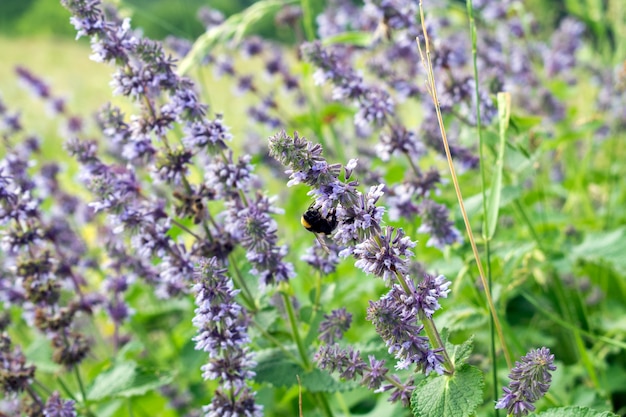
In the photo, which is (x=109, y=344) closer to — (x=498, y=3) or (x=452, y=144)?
(x=452, y=144)

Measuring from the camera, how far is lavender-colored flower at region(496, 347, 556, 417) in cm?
217

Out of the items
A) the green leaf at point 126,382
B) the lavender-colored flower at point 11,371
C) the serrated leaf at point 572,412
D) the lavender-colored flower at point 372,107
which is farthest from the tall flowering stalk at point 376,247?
the lavender-colored flower at point 11,371

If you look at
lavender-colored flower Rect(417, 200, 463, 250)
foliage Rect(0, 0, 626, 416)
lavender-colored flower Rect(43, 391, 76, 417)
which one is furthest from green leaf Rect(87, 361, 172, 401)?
lavender-colored flower Rect(417, 200, 463, 250)

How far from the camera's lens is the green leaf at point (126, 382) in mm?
3576

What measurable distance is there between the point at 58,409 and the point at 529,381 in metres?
2.17

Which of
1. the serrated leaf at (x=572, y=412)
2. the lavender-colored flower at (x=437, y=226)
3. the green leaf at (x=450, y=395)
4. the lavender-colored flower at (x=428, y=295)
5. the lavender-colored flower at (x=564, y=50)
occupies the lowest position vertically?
the serrated leaf at (x=572, y=412)

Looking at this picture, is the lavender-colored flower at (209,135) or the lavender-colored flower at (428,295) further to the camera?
the lavender-colored flower at (209,135)

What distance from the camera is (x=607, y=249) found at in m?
4.04

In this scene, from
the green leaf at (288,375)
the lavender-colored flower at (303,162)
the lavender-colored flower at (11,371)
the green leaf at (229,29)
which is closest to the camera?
the lavender-colored flower at (303,162)

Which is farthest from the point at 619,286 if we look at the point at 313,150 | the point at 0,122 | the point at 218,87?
the point at 218,87

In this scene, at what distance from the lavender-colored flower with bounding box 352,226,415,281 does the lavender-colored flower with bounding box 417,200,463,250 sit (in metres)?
1.17

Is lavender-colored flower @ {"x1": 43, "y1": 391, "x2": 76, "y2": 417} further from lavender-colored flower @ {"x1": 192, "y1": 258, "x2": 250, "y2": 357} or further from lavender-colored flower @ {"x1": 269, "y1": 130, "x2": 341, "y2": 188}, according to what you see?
lavender-colored flower @ {"x1": 269, "y1": 130, "x2": 341, "y2": 188}

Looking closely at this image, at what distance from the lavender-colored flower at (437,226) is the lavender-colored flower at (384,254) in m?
1.17

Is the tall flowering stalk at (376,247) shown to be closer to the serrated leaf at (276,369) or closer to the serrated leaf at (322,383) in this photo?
the serrated leaf at (322,383)
